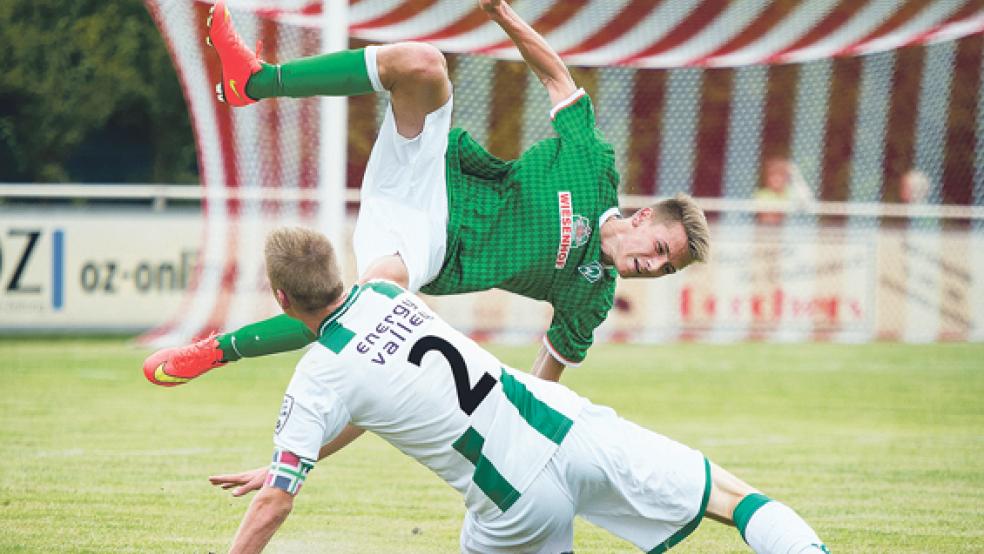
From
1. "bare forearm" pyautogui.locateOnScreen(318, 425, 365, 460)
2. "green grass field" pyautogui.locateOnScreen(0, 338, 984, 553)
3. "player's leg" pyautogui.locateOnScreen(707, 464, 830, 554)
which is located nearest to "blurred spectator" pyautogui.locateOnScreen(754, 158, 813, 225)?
"green grass field" pyautogui.locateOnScreen(0, 338, 984, 553)

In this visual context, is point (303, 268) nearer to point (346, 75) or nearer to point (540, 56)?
point (346, 75)

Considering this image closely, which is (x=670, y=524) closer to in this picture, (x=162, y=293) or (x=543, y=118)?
(x=162, y=293)

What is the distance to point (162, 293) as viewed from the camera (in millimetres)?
15008

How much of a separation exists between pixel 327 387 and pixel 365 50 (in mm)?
2007

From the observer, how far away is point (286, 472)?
3859mm

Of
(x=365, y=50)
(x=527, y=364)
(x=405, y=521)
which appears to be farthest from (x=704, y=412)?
(x=365, y=50)

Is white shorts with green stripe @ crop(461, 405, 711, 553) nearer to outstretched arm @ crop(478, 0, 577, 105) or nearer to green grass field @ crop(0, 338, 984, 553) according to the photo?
green grass field @ crop(0, 338, 984, 553)

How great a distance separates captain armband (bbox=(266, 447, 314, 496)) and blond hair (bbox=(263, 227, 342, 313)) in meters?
0.44

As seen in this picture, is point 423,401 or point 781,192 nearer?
point 423,401

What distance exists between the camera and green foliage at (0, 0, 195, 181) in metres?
20.3

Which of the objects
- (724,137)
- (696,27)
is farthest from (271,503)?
(724,137)

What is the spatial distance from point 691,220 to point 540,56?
44.6 inches

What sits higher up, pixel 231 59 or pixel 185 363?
pixel 231 59

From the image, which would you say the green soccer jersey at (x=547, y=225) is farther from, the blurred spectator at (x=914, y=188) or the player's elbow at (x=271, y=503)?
the blurred spectator at (x=914, y=188)
